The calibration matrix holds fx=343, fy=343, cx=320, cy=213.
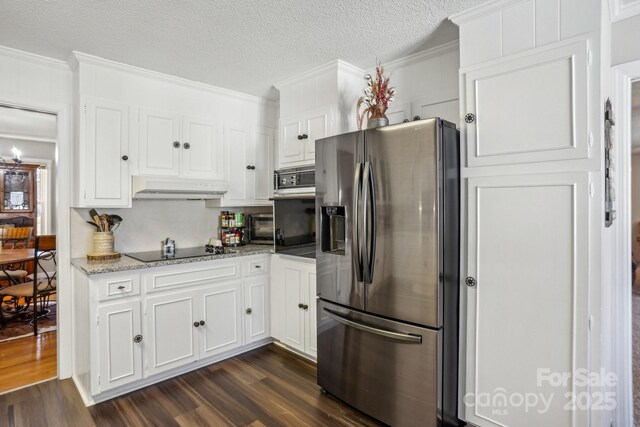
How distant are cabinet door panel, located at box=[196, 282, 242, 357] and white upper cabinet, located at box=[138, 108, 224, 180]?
1054 millimetres

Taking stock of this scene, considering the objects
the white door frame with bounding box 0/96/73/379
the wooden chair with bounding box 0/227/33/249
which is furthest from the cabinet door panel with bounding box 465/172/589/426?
the wooden chair with bounding box 0/227/33/249

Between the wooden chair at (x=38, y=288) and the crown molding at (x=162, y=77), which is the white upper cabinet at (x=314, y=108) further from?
the wooden chair at (x=38, y=288)

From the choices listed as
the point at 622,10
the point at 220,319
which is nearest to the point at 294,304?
the point at 220,319

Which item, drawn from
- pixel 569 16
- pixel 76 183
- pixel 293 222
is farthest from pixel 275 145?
pixel 569 16

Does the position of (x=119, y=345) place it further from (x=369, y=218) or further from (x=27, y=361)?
(x=369, y=218)

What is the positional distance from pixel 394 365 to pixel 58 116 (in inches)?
118

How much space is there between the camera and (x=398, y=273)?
6.36 feet

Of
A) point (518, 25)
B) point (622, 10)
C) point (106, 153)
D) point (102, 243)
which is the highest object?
point (622, 10)

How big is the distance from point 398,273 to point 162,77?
249cm

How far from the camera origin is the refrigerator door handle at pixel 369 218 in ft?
6.68

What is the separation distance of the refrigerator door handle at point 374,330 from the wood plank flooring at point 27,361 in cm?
228

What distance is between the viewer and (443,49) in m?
2.46

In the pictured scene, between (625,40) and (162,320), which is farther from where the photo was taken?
(162,320)

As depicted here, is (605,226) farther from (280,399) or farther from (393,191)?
(280,399)
